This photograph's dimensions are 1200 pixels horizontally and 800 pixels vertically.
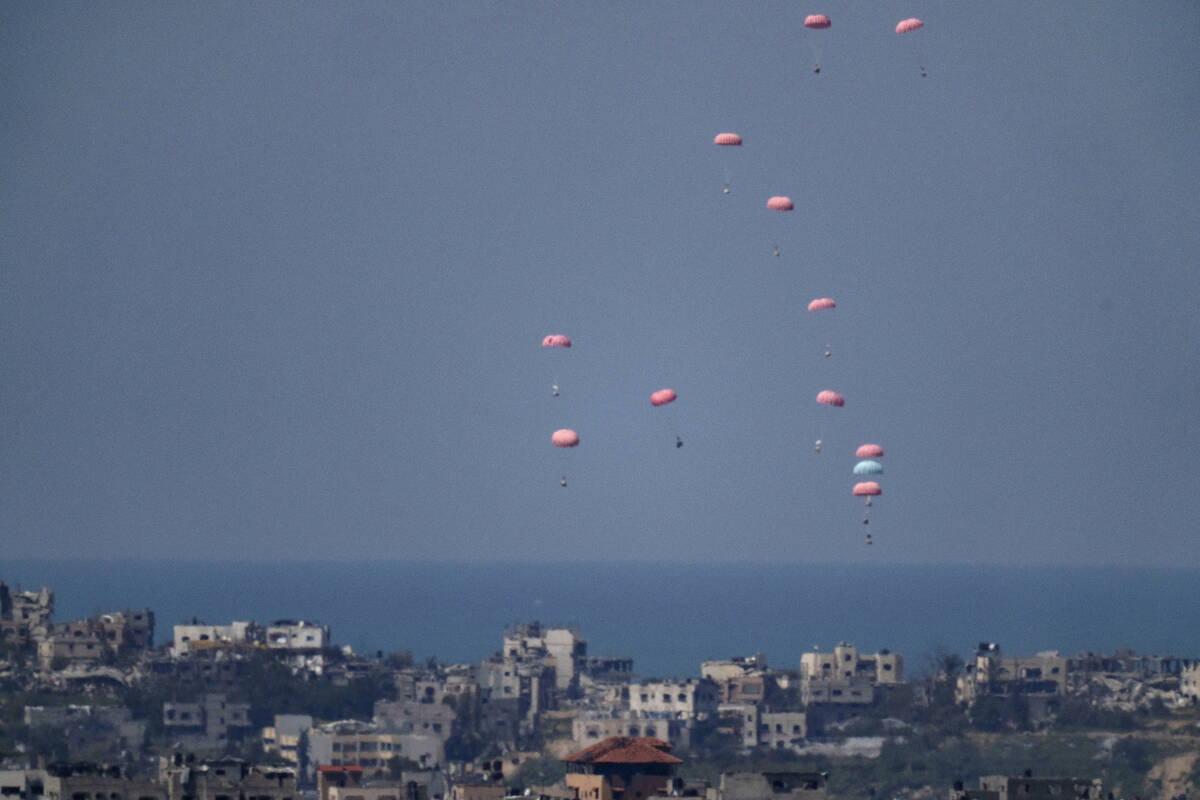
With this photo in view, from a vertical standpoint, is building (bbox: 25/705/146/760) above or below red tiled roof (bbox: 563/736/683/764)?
above

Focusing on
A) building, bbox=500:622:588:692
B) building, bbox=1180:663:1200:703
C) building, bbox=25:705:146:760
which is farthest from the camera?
building, bbox=500:622:588:692

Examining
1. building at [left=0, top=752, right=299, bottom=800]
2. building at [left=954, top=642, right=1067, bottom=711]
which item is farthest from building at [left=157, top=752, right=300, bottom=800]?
building at [left=954, top=642, right=1067, bottom=711]

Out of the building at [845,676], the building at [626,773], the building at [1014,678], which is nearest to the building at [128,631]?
the building at [845,676]

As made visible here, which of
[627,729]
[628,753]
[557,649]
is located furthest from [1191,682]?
[628,753]

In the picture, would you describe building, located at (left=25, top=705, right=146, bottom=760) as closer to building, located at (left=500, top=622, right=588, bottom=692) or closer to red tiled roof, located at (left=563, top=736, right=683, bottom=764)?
building, located at (left=500, top=622, right=588, bottom=692)

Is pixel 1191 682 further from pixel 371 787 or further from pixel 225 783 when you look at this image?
pixel 225 783

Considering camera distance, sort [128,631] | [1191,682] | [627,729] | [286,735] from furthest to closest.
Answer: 1. [128,631]
2. [1191,682]
3. [627,729]
4. [286,735]

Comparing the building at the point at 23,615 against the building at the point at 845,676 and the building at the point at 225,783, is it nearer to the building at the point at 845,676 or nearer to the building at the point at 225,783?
the building at the point at 845,676

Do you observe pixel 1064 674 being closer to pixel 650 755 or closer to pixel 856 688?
pixel 856 688
